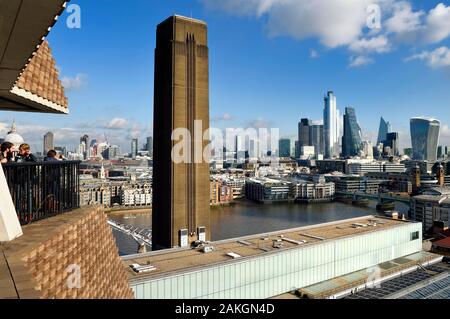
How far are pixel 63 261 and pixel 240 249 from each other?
27.5 feet

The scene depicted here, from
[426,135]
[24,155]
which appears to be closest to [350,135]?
[426,135]

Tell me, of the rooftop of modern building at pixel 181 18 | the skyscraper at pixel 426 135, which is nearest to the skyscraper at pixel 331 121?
the skyscraper at pixel 426 135

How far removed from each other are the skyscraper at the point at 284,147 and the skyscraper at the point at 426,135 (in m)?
35.5

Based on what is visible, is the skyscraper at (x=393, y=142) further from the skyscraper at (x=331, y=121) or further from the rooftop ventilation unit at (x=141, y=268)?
the rooftop ventilation unit at (x=141, y=268)

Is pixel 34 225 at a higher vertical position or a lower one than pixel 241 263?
higher

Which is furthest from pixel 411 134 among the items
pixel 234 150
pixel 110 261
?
pixel 110 261

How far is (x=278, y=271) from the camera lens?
938 cm

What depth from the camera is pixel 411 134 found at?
77.5 metres

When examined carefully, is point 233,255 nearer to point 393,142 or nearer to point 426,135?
point 426,135

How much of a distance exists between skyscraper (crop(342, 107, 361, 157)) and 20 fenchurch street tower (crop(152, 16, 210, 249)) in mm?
86238

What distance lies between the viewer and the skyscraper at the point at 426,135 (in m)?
71.4

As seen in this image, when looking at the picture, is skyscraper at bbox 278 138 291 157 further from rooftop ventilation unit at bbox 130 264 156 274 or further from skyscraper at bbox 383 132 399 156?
rooftop ventilation unit at bbox 130 264 156 274

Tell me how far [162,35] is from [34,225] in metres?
15.6
